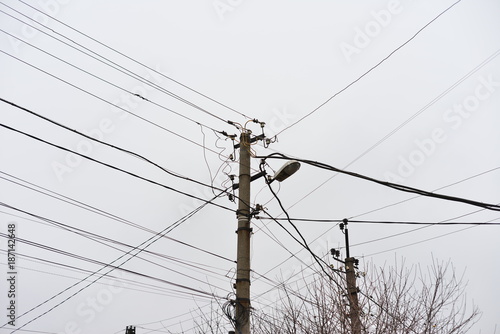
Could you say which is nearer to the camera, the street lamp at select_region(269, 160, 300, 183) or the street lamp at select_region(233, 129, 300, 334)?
the street lamp at select_region(233, 129, 300, 334)

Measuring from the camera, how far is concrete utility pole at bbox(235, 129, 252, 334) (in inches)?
271

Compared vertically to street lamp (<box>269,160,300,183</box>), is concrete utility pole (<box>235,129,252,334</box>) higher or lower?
lower

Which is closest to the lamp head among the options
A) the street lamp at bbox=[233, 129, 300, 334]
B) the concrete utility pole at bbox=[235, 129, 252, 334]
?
the street lamp at bbox=[233, 129, 300, 334]

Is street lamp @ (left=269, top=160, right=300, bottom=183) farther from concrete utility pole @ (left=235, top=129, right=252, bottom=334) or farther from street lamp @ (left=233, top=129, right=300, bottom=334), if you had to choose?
concrete utility pole @ (left=235, top=129, right=252, bottom=334)

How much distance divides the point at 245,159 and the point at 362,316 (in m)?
3.94

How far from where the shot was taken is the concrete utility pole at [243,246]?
22.6 feet

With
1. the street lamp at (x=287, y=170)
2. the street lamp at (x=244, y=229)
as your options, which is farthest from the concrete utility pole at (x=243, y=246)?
the street lamp at (x=287, y=170)

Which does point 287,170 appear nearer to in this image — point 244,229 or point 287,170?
point 287,170

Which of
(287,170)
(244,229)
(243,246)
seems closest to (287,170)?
(287,170)

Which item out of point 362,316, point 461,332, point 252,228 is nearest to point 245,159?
point 252,228

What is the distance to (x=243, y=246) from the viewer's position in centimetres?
746

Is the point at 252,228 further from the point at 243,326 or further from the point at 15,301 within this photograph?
the point at 15,301

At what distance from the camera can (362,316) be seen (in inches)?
328

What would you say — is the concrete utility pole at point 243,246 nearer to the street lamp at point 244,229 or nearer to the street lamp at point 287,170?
the street lamp at point 244,229
